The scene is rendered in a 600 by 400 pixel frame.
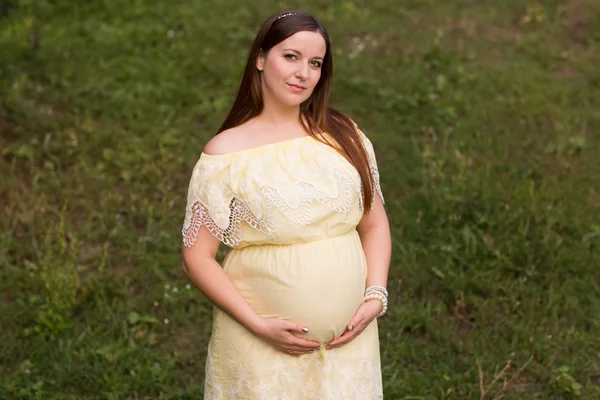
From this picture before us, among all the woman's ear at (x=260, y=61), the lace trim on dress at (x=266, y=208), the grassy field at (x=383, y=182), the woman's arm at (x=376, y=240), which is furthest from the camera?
the grassy field at (x=383, y=182)

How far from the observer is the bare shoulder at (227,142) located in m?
2.88

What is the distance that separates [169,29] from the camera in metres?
7.86

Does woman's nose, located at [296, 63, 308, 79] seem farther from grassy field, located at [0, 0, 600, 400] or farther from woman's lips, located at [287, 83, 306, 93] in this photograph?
grassy field, located at [0, 0, 600, 400]

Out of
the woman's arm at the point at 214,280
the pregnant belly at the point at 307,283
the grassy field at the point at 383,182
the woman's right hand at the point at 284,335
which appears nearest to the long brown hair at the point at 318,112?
the pregnant belly at the point at 307,283

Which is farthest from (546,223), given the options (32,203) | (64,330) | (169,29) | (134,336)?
(169,29)

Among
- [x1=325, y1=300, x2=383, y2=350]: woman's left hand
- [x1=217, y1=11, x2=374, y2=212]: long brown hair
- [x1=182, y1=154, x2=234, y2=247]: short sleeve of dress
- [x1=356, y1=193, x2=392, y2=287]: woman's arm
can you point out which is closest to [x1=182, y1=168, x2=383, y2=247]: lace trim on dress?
[x1=182, y1=154, x2=234, y2=247]: short sleeve of dress

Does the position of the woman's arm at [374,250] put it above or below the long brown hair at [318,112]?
below

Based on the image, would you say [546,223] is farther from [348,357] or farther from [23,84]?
[23,84]

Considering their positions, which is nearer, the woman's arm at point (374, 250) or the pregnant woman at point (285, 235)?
the pregnant woman at point (285, 235)

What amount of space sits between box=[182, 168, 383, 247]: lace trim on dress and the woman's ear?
0.44 meters

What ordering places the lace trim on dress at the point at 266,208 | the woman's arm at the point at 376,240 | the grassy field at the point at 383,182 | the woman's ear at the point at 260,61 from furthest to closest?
the grassy field at the point at 383,182 < the woman's arm at the point at 376,240 < the woman's ear at the point at 260,61 < the lace trim on dress at the point at 266,208

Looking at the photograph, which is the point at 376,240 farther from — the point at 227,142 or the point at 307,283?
the point at 227,142

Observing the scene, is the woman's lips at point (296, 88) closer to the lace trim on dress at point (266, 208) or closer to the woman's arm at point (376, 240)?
the lace trim on dress at point (266, 208)

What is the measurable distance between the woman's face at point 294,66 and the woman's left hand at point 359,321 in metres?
0.75
